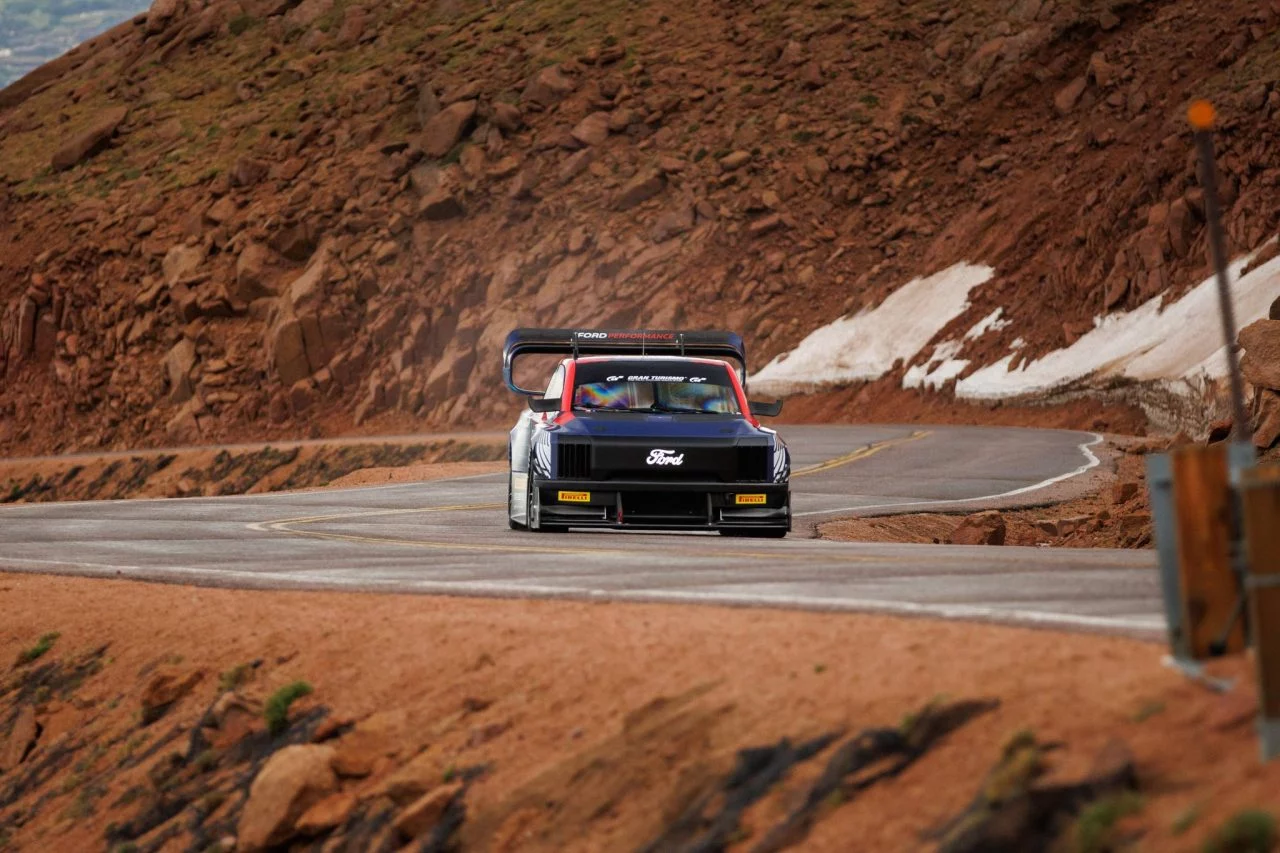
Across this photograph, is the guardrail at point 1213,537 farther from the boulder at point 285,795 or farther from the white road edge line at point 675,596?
the boulder at point 285,795

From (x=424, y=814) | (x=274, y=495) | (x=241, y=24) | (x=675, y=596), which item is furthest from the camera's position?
(x=241, y=24)

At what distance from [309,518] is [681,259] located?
37.7m

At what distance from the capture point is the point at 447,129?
63.4 metres

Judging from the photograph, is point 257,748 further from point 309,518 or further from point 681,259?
point 681,259

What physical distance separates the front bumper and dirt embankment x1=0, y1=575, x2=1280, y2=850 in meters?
4.12

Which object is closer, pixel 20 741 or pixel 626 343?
pixel 20 741

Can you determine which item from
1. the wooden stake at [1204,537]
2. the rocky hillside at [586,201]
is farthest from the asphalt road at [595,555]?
the rocky hillside at [586,201]

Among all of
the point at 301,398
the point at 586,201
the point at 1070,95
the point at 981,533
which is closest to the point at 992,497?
the point at 981,533

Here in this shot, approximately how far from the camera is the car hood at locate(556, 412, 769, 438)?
643 inches

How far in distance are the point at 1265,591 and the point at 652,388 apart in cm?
1147

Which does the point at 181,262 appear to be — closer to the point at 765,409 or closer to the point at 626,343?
the point at 626,343

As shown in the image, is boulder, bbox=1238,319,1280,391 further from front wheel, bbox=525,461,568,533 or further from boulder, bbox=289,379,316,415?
boulder, bbox=289,379,316,415

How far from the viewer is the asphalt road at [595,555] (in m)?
10.4

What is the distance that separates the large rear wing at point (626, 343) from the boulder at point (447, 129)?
4515 centimetres
